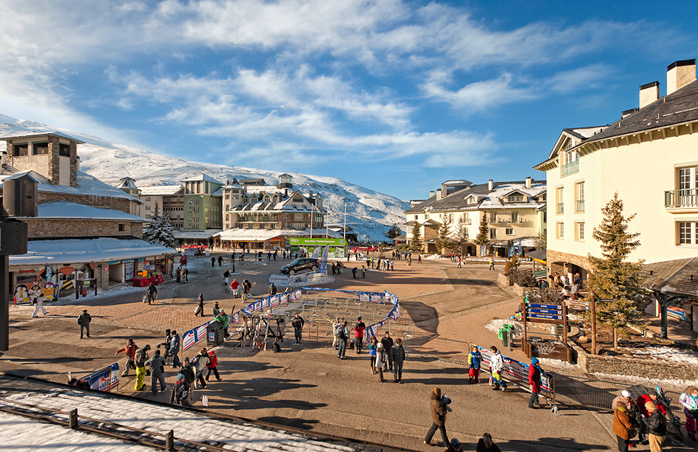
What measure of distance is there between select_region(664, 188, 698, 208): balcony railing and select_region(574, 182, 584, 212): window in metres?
6.22

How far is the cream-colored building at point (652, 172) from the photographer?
15.9m

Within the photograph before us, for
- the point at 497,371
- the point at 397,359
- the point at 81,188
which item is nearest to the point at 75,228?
the point at 81,188

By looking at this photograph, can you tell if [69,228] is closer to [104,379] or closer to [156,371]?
[104,379]

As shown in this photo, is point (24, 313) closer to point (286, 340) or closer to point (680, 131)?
point (286, 340)

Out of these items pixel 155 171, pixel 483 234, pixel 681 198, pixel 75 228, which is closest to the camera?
pixel 681 198

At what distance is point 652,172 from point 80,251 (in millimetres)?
35445

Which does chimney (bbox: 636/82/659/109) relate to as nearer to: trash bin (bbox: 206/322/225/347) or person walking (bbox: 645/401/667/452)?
person walking (bbox: 645/401/667/452)

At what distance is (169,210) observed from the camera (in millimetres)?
80000

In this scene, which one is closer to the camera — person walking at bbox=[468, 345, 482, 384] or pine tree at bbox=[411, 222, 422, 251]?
person walking at bbox=[468, 345, 482, 384]

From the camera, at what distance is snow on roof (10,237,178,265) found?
72.4ft

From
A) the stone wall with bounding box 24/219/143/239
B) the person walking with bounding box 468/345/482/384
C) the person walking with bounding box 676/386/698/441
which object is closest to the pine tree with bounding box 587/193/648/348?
the person walking with bounding box 676/386/698/441

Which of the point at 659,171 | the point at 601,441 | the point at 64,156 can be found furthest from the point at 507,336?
the point at 64,156

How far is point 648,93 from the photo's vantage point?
21156mm

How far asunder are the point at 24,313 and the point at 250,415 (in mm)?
18841
